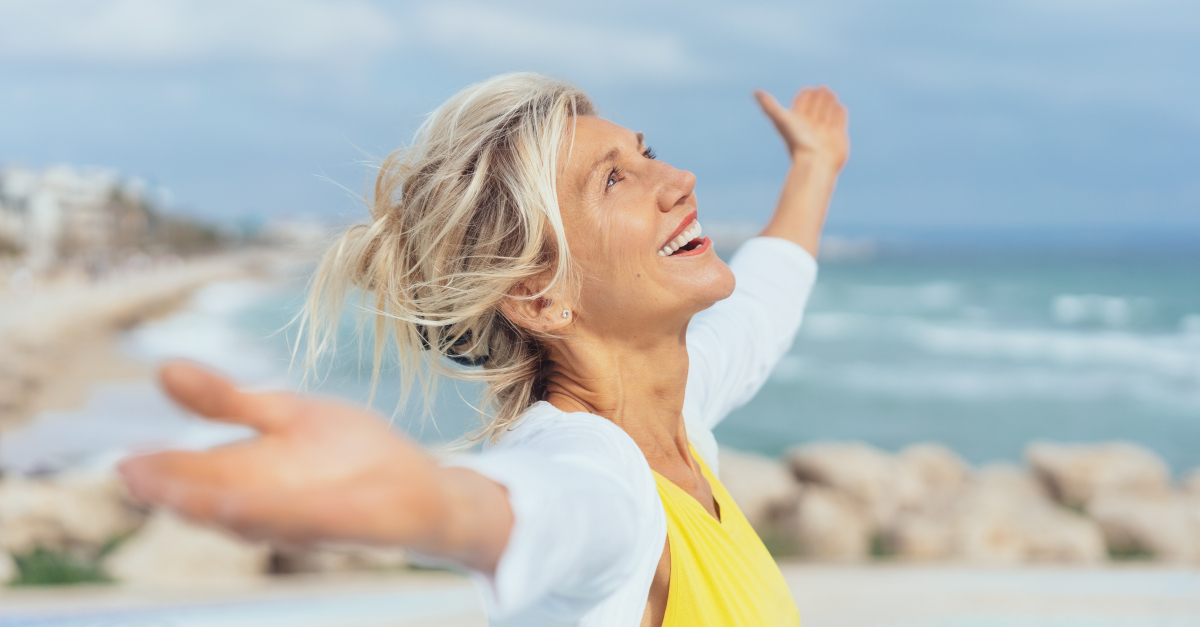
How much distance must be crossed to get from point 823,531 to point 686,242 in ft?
15.1

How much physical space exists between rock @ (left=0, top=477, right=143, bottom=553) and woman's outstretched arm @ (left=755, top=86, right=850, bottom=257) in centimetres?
496

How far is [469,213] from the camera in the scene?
1288mm

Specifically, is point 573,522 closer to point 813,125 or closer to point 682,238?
point 682,238

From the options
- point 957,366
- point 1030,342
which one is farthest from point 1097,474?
point 1030,342

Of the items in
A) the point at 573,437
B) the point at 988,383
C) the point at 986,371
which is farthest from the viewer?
the point at 986,371

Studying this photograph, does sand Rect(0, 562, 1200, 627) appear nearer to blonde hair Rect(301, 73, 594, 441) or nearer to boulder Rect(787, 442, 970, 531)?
boulder Rect(787, 442, 970, 531)

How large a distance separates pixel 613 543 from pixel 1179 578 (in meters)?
4.76

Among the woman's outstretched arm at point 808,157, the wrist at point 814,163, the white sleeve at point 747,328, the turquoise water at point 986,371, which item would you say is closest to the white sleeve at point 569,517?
the white sleeve at point 747,328

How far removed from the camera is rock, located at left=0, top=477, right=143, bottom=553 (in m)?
5.41

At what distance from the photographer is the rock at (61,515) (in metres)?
5.41

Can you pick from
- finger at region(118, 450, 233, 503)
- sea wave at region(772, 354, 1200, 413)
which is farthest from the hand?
sea wave at region(772, 354, 1200, 413)

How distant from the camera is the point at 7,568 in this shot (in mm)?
4645

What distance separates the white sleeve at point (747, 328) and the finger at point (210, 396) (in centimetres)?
108

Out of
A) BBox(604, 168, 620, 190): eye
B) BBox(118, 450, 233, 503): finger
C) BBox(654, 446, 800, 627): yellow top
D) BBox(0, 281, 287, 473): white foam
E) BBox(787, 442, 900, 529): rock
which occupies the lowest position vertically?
BBox(0, 281, 287, 473): white foam
